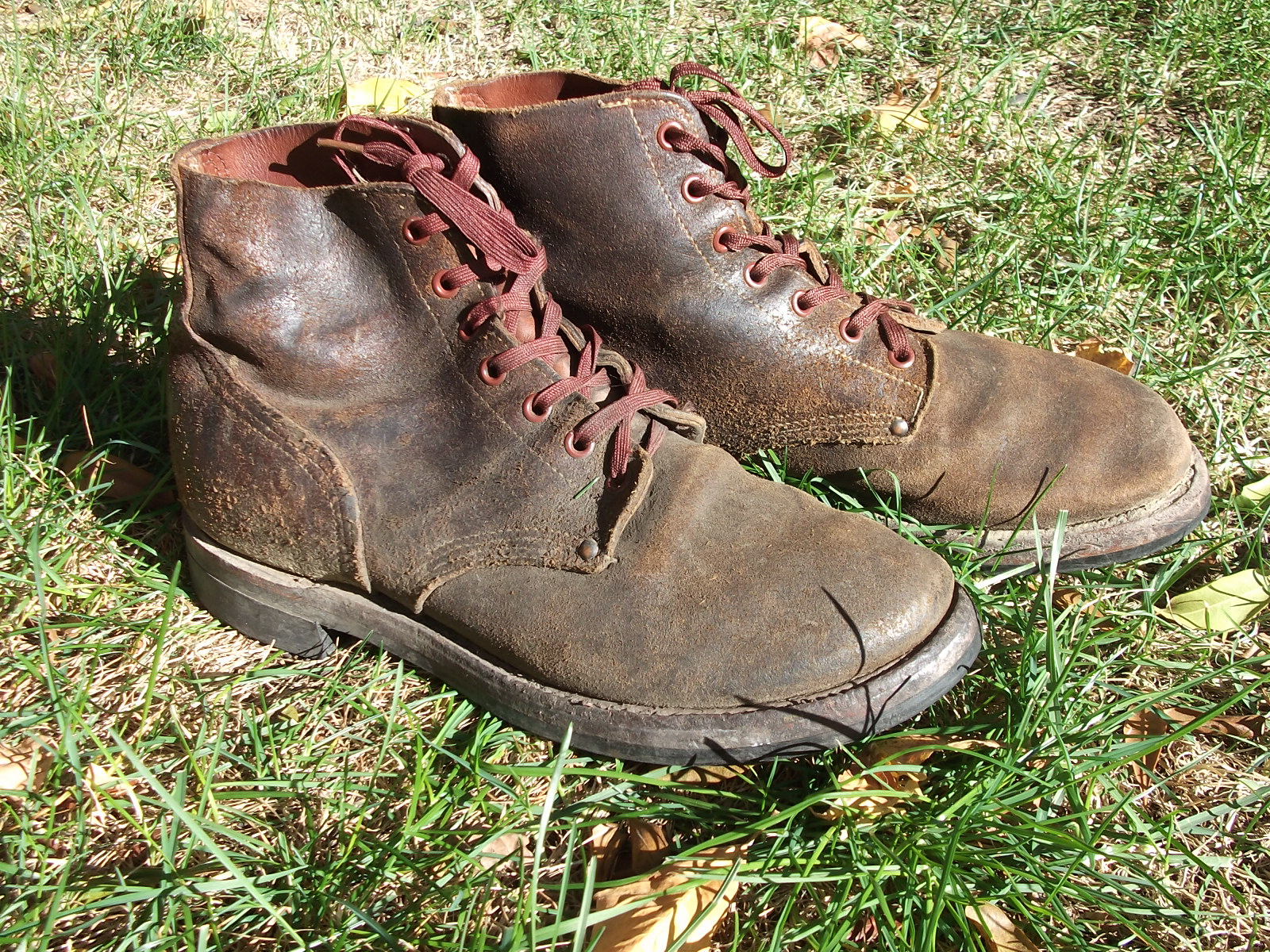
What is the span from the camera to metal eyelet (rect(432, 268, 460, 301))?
171 cm

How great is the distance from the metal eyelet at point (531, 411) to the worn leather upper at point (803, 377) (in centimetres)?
42

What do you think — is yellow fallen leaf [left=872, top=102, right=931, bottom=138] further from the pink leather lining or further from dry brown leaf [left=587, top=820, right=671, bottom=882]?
dry brown leaf [left=587, top=820, right=671, bottom=882]

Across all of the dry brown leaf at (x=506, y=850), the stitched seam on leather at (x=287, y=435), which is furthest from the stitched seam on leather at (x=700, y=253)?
the dry brown leaf at (x=506, y=850)

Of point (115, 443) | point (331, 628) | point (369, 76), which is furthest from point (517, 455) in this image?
point (369, 76)

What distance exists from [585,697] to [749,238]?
1.01 m

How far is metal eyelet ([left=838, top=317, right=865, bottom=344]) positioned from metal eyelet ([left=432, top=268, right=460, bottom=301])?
0.84 m

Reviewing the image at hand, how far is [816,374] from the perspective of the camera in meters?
2.12

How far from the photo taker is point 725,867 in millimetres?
1585

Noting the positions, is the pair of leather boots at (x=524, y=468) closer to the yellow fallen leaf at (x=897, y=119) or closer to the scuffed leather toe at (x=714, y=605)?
the scuffed leather toe at (x=714, y=605)

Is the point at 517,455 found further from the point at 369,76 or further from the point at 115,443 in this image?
the point at 369,76

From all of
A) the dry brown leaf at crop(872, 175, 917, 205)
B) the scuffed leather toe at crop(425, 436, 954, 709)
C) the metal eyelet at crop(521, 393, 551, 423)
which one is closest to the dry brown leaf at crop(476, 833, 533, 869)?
the scuffed leather toe at crop(425, 436, 954, 709)

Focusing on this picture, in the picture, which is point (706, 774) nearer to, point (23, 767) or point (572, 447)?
point (572, 447)

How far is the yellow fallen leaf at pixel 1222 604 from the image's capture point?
206 centimetres

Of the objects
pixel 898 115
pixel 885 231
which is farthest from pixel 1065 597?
pixel 898 115
